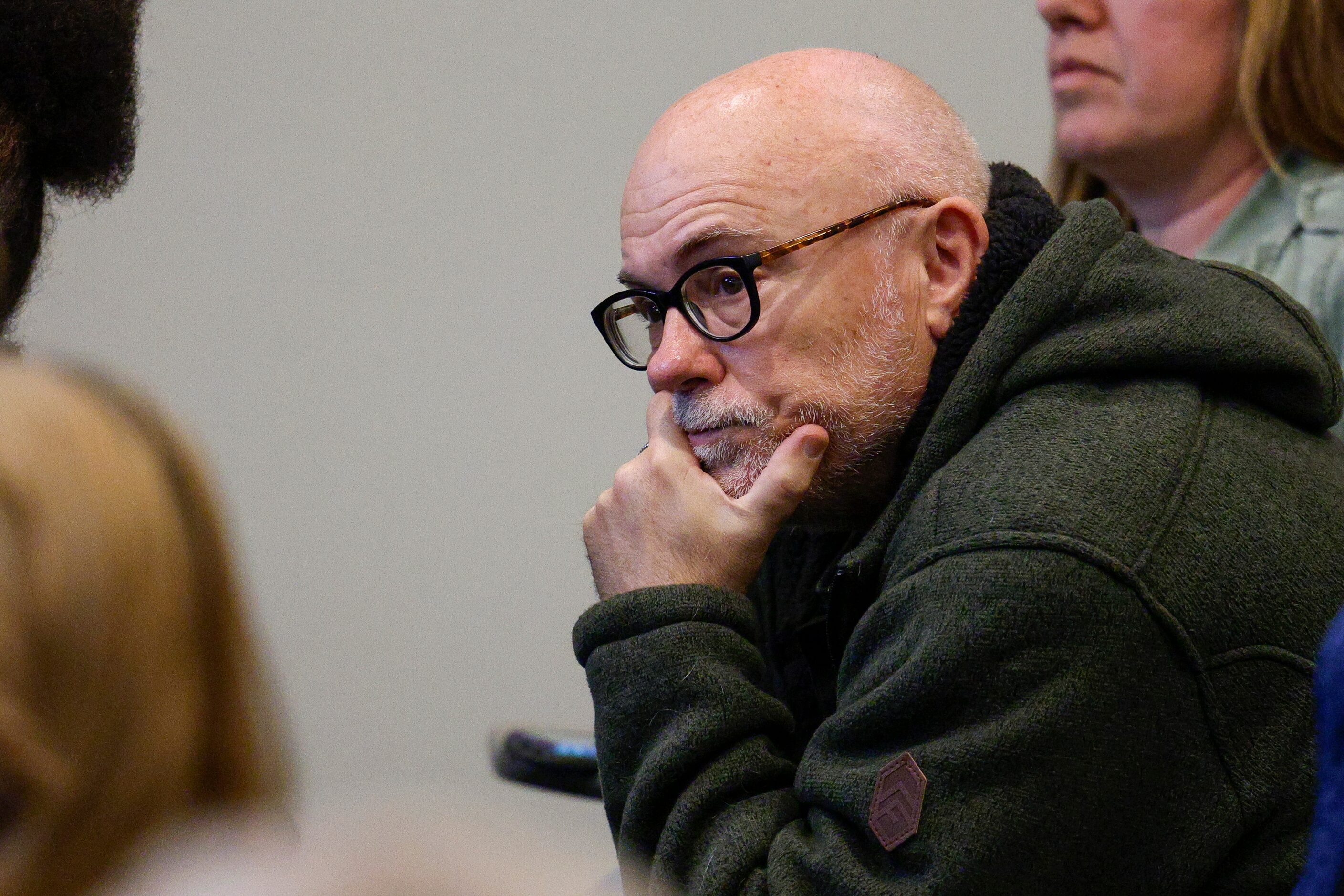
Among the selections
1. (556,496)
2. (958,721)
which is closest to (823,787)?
(958,721)

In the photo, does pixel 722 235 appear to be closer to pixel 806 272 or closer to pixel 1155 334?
pixel 806 272

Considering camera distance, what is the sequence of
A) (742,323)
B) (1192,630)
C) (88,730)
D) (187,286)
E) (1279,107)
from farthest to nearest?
1. (187,286)
2. (1279,107)
3. (742,323)
4. (1192,630)
5. (88,730)

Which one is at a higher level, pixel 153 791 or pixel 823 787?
pixel 153 791

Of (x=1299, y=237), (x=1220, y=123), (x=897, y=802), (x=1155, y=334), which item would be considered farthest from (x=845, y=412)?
(x=1220, y=123)

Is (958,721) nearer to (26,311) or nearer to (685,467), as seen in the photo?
(685,467)

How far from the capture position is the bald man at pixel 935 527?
1.06m

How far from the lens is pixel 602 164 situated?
2.71 m

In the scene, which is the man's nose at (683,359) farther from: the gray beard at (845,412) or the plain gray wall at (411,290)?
the plain gray wall at (411,290)

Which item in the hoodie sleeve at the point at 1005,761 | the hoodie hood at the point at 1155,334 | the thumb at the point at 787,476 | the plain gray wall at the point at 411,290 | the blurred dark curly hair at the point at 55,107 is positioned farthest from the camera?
the plain gray wall at the point at 411,290

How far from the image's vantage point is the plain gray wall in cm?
262

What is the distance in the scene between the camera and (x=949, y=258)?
144cm

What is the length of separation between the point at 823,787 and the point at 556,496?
5.34ft

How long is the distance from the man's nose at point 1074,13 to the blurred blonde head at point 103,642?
1.69m

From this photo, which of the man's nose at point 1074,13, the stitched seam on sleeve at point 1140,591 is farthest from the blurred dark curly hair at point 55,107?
the man's nose at point 1074,13
